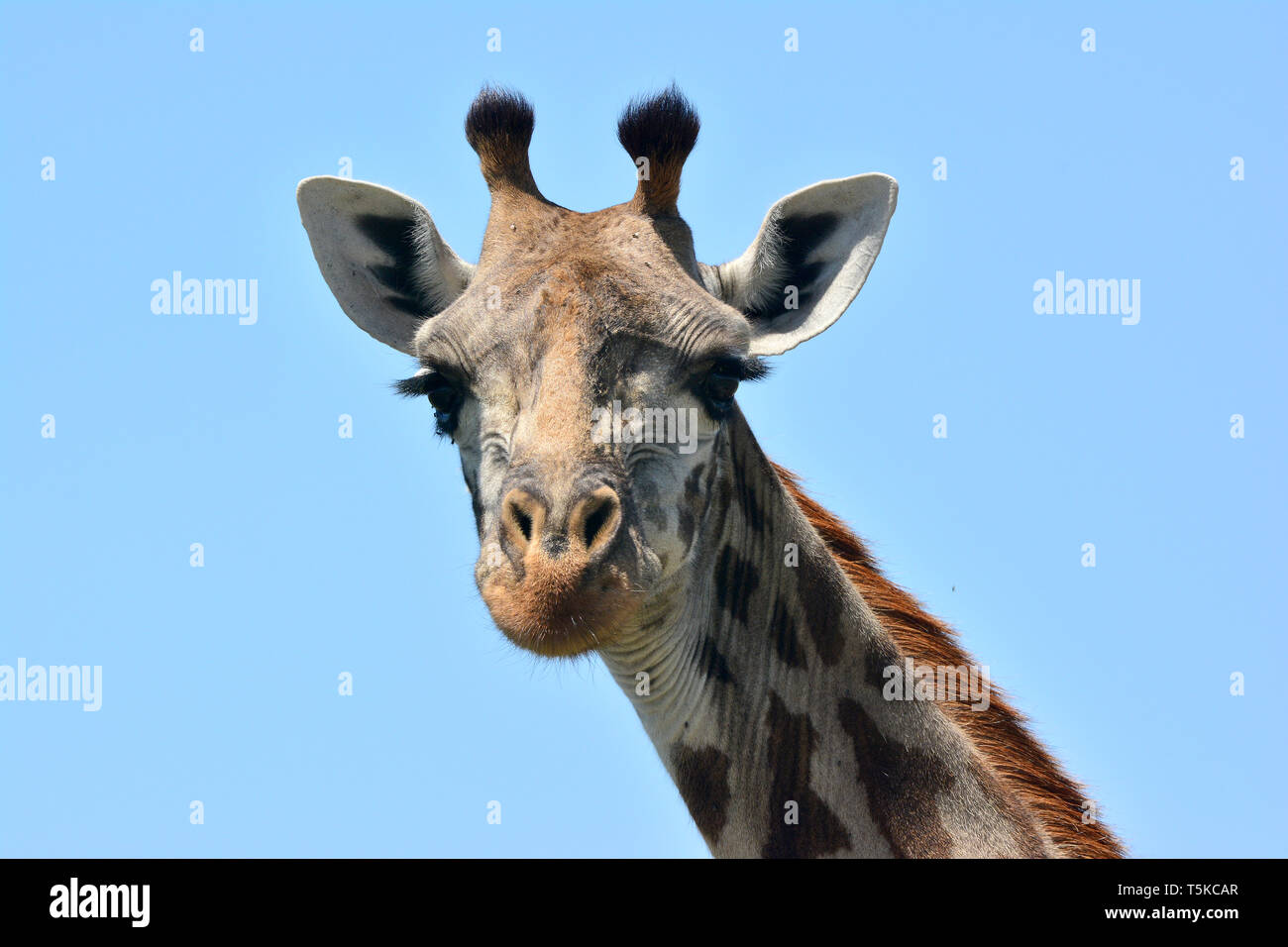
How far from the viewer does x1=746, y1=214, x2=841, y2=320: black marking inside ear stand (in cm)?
1080

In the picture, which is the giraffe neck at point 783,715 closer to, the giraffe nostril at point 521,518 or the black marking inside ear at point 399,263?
the giraffe nostril at point 521,518

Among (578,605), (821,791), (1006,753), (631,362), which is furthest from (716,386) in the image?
(1006,753)

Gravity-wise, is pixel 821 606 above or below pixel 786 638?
above

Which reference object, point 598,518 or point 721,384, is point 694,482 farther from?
point 598,518

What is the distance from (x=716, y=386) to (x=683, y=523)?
96 cm

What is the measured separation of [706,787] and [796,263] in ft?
12.4

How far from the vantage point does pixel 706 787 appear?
9.80m

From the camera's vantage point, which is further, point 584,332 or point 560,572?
point 584,332

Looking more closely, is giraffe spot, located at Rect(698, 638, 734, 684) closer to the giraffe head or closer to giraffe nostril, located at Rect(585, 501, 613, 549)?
the giraffe head

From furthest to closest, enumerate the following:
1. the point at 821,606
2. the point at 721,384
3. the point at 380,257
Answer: the point at 380,257, the point at 821,606, the point at 721,384

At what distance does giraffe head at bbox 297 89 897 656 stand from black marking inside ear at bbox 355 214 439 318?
0.04 feet

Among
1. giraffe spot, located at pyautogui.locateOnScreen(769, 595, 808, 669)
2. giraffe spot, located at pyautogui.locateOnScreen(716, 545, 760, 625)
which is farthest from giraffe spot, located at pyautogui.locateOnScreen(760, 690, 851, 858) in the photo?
giraffe spot, located at pyautogui.locateOnScreen(716, 545, 760, 625)

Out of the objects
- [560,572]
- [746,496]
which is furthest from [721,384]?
[560,572]

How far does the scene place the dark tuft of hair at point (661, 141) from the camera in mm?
10695
